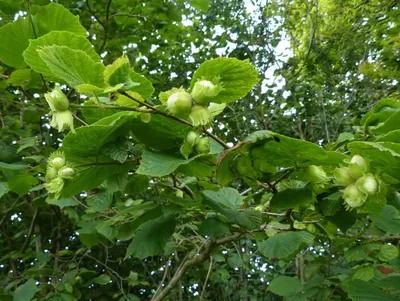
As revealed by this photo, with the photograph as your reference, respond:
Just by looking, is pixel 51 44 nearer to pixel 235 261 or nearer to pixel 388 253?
pixel 388 253

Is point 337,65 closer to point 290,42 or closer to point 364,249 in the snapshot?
point 290,42

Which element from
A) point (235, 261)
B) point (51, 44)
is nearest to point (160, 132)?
point (51, 44)

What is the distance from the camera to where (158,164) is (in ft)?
1.50

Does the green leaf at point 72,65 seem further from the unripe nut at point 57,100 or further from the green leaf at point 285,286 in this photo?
the green leaf at point 285,286

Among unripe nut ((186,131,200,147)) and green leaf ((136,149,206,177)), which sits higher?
unripe nut ((186,131,200,147))

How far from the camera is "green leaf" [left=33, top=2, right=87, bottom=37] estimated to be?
23.1 inches

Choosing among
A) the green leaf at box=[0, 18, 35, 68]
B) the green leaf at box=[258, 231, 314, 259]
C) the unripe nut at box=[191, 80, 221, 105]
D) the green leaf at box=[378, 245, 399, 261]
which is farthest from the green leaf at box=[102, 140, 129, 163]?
the green leaf at box=[378, 245, 399, 261]

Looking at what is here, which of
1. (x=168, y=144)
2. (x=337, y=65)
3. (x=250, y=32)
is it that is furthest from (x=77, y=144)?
(x=337, y=65)

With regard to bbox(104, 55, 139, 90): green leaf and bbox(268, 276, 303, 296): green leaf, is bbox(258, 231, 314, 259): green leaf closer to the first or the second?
bbox(104, 55, 139, 90): green leaf

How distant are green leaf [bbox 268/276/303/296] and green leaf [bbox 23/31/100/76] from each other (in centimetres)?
119

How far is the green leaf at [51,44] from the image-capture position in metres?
0.46

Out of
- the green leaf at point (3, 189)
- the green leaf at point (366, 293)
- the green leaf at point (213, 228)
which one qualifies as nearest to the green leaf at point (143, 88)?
the green leaf at point (213, 228)

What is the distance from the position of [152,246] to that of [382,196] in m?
0.37

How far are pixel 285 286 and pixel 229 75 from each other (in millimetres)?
1189
